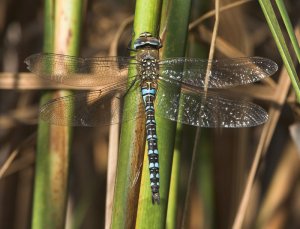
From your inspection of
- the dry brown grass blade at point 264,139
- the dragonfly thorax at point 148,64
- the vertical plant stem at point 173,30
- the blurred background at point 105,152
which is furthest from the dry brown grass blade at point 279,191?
the vertical plant stem at point 173,30

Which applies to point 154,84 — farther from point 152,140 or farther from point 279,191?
point 279,191

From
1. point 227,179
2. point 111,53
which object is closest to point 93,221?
point 227,179

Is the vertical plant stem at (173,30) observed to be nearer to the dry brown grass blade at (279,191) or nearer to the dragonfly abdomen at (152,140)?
the dragonfly abdomen at (152,140)

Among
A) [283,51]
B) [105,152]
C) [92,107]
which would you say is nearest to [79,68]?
[92,107]

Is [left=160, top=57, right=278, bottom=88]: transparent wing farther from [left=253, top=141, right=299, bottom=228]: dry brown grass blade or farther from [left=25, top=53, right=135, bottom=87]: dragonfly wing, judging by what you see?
[left=253, top=141, right=299, bottom=228]: dry brown grass blade

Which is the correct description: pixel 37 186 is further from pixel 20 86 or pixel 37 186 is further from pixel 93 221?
pixel 93 221

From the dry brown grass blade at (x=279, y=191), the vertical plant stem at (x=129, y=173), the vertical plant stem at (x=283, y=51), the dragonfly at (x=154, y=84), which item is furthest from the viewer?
the dry brown grass blade at (x=279, y=191)

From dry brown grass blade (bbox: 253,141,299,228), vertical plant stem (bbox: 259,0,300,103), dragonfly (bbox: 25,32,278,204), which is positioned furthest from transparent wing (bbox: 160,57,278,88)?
dry brown grass blade (bbox: 253,141,299,228)
